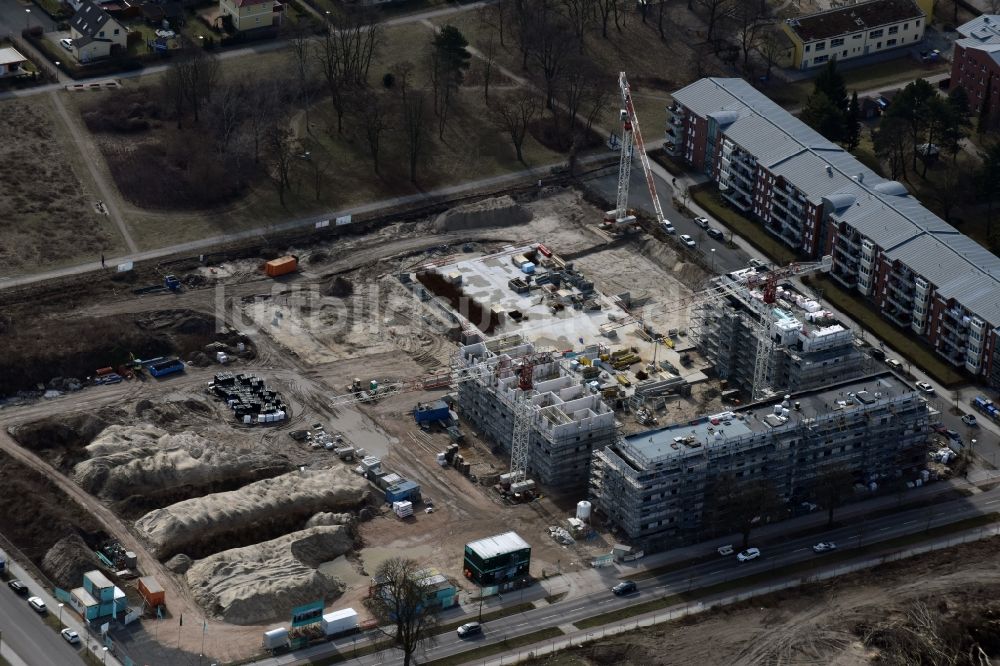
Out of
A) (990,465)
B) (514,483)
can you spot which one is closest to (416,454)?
(514,483)

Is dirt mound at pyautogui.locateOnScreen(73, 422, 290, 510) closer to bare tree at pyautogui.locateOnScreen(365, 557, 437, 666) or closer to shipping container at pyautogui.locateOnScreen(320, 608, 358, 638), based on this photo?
bare tree at pyautogui.locateOnScreen(365, 557, 437, 666)

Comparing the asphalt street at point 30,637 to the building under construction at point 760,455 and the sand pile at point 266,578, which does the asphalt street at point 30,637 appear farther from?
the building under construction at point 760,455

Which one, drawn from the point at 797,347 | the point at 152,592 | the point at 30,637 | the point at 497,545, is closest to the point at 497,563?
the point at 497,545

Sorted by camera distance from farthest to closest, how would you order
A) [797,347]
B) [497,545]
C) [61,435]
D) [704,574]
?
[797,347]
[61,435]
[704,574]
[497,545]

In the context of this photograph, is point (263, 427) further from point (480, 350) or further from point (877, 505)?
point (877, 505)

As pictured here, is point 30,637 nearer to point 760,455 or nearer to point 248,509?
point 248,509
